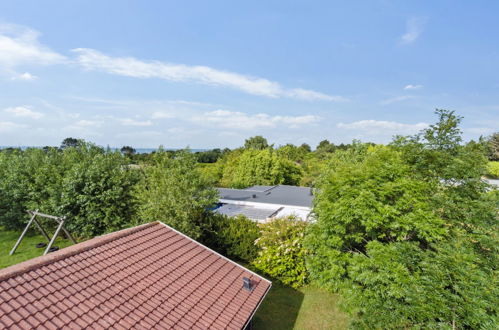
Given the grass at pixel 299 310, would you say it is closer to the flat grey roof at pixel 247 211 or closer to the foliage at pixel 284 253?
the foliage at pixel 284 253

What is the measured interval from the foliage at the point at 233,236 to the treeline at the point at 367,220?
0.20 feet

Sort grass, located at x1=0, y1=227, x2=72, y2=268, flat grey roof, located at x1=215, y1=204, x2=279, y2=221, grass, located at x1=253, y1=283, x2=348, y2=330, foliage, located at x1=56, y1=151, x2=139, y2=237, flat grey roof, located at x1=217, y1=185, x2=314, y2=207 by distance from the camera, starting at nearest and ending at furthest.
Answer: grass, located at x1=253, y1=283, x2=348, y2=330 < foliage, located at x1=56, y1=151, x2=139, y2=237 < grass, located at x1=0, y1=227, x2=72, y2=268 < flat grey roof, located at x1=215, y1=204, x2=279, y2=221 < flat grey roof, located at x1=217, y1=185, x2=314, y2=207

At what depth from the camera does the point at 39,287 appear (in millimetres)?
6047

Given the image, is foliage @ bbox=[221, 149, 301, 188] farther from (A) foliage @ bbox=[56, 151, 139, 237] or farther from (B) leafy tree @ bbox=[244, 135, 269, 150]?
(B) leafy tree @ bbox=[244, 135, 269, 150]

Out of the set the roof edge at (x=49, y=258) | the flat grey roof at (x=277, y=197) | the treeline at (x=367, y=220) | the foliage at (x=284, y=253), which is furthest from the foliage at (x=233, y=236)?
the roof edge at (x=49, y=258)

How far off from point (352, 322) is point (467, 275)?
3.70 metres

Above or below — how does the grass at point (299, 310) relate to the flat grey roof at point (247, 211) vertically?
below

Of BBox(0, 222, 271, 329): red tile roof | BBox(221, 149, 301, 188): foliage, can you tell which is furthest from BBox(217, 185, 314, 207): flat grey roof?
BBox(0, 222, 271, 329): red tile roof

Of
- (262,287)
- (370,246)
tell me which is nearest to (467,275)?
(370,246)

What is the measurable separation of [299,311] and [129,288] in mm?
7537

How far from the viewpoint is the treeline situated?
6508 mm

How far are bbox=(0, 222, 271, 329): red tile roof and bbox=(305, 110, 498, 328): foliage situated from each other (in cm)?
335

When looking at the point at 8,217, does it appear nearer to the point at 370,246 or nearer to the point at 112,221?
the point at 112,221

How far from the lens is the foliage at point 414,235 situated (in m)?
6.16
